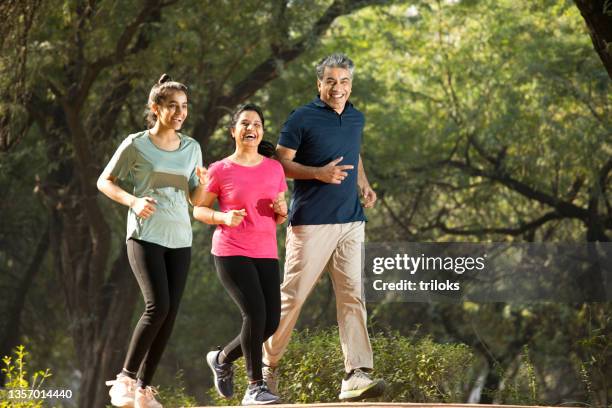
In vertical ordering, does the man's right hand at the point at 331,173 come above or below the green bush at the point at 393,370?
above

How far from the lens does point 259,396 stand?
5.92 metres

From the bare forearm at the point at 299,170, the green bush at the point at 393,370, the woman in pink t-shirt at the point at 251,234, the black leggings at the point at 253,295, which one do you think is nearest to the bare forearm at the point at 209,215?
the woman in pink t-shirt at the point at 251,234

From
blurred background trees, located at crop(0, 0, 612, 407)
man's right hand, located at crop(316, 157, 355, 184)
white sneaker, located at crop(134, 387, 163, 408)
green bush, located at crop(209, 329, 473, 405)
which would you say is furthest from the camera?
blurred background trees, located at crop(0, 0, 612, 407)

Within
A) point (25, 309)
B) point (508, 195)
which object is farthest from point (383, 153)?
point (25, 309)

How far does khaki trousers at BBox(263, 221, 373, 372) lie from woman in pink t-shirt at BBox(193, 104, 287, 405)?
0.95 feet

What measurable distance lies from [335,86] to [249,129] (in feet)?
2.00

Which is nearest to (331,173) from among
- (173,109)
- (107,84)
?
(173,109)

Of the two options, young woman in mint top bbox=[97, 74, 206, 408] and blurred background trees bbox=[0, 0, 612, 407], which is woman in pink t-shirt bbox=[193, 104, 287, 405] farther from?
blurred background trees bbox=[0, 0, 612, 407]

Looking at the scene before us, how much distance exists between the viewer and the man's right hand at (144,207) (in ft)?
17.9

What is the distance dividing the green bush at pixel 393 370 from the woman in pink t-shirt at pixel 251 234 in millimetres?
1982

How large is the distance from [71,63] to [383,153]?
6.15m

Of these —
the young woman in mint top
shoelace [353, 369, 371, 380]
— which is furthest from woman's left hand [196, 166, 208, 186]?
shoelace [353, 369, 371, 380]

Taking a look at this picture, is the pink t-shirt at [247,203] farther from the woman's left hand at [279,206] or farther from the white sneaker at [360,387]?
the white sneaker at [360,387]

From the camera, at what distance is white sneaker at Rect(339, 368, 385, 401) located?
20.1ft
